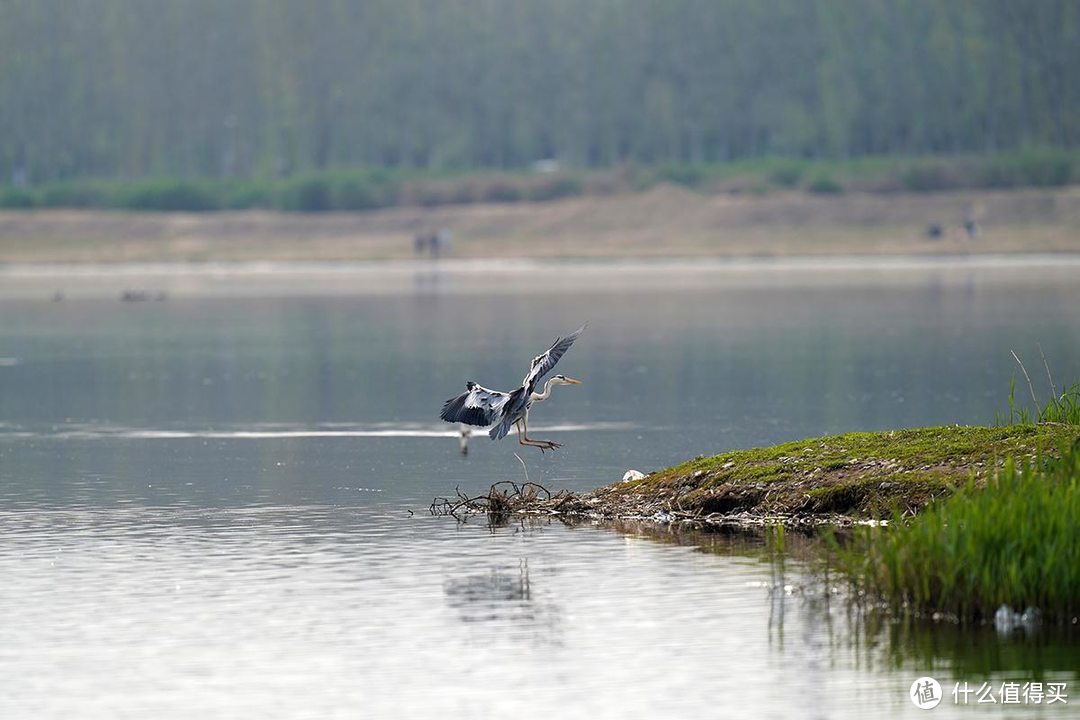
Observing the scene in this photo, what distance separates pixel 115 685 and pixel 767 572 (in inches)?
218

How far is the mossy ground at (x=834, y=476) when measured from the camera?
60.5 feet

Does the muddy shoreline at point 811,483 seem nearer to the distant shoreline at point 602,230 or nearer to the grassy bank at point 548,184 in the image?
the distant shoreline at point 602,230

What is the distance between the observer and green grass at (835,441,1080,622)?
14.6m

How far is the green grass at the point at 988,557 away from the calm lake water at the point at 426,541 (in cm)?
31

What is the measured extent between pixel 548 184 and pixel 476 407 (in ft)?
307

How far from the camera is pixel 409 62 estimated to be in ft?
463

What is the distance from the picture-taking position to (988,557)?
48.3 feet

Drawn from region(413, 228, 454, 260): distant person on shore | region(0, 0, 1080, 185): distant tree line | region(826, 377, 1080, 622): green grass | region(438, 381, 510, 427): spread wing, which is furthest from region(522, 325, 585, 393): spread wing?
region(0, 0, 1080, 185): distant tree line

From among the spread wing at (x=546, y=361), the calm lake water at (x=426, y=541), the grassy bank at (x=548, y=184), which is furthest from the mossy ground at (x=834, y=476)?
the grassy bank at (x=548, y=184)

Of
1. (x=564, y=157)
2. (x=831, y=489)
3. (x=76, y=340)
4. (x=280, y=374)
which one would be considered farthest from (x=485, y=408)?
(x=564, y=157)

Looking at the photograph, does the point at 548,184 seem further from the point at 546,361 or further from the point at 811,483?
the point at 546,361

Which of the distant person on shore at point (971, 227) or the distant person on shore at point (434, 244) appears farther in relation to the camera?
the distant person on shore at point (434, 244)

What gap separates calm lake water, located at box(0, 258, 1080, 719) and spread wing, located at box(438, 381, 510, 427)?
1057 millimetres

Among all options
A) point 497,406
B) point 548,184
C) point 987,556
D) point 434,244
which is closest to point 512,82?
point 548,184
